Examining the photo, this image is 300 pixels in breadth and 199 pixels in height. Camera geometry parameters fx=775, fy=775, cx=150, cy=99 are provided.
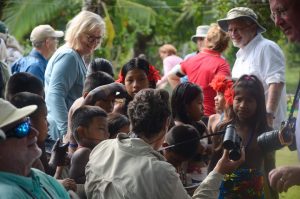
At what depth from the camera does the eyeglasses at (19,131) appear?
375cm

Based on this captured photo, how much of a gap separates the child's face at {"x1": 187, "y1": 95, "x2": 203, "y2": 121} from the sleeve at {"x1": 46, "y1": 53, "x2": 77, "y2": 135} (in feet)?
3.73

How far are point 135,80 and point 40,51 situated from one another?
6.31 feet

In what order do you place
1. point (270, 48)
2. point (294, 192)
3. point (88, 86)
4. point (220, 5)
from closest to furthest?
point (294, 192) → point (88, 86) → point (270, 48) → point (220, 5)

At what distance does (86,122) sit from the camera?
526 cm

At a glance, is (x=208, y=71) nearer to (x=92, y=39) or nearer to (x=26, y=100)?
(x=92, y=39)

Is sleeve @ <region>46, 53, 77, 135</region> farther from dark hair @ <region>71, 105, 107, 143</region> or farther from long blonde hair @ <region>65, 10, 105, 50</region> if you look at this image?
dark hair @ <region>71, 105, 107, 143</region>

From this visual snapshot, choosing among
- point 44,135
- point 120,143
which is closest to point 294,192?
point 120,143

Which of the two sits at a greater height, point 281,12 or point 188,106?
point 281,12

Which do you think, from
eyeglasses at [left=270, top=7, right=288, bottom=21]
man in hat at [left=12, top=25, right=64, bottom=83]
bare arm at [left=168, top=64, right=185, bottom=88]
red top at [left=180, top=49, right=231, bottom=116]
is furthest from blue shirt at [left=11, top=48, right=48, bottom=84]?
eyeglasses at [left=270, top=7, right=288, bottom=21]

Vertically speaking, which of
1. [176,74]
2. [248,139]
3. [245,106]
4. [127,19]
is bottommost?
[127,19]

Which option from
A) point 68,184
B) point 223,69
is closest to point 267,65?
point 223,69

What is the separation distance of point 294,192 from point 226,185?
154 centimetres

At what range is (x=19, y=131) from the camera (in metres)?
3.77

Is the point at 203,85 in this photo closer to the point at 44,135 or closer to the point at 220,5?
the point at 44,135
